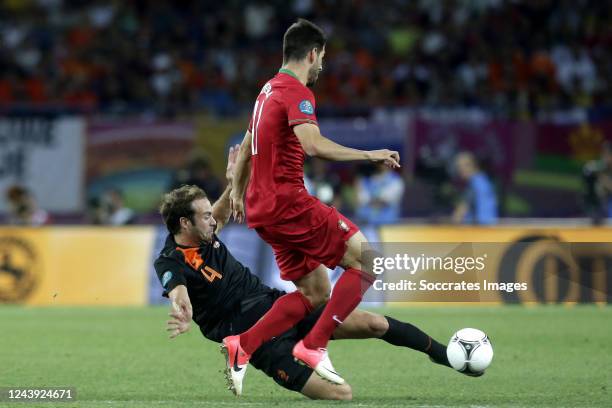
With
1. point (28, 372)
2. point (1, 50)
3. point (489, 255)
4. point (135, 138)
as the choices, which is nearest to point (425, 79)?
point (135, 138)

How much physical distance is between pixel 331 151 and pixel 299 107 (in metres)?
0.37

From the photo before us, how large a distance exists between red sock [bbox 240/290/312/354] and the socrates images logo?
24.3 ft

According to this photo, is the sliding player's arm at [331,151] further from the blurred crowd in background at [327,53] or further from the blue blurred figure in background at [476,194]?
the blurred crowd in background at [327,53]

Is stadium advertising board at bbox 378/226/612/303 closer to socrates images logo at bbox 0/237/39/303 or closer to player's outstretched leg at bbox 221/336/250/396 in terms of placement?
player's outstretched leg at bbox 221/336/250/396

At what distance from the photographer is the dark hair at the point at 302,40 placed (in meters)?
6.75

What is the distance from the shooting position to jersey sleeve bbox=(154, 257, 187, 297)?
21.3 feet

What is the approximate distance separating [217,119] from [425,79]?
12.1 ft

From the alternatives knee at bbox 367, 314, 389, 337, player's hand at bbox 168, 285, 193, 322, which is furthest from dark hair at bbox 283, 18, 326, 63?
knee at bbox 367, 314, 389, 337

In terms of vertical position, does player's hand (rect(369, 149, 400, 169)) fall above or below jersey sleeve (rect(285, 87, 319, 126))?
below

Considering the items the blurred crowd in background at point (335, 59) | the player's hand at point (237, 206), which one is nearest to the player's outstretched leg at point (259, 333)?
the player's hand at point (237, 206)

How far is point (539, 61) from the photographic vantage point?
19.5 metres

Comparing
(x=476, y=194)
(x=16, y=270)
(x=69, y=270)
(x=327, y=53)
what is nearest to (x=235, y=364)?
(x=69, y=270)

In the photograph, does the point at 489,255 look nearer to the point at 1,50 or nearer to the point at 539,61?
the point at 539,61

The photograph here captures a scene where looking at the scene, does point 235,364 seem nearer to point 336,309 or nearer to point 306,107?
point 336,309
